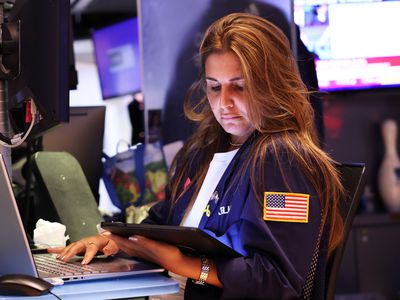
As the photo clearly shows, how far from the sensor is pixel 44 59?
1.85 metres

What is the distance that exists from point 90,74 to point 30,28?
227 inches

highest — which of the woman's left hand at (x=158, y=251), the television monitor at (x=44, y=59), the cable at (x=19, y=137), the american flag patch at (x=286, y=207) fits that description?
the television monitor at (x=44, y=59)

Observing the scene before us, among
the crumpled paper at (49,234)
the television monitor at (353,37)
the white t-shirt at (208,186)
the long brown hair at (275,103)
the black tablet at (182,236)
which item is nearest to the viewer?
the black tablet at (182,236)

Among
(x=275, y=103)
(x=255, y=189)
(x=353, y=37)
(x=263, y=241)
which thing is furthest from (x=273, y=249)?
(x=353, y=37)

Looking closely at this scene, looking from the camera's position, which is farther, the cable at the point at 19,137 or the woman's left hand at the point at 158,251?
the cable at the point at 19,137

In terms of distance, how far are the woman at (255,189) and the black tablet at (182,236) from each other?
2 cm

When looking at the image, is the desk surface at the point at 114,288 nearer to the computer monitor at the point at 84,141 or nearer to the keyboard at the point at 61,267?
the keyboard at the point at 61,267

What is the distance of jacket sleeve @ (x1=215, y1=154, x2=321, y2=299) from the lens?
1.76 meters

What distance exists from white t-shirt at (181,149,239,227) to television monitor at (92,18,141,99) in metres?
2.90

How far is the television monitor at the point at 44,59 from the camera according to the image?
5.84 ft

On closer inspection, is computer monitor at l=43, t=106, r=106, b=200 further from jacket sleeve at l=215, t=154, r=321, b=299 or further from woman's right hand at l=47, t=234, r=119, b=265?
jacket sleeve at l=215, t=154, r=321, b=299

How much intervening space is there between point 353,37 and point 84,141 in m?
1.64

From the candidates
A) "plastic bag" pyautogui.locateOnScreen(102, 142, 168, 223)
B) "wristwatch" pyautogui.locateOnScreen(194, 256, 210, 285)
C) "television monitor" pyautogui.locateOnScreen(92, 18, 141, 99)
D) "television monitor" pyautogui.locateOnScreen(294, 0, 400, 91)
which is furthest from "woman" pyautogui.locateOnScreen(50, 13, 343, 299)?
"television monitor" pyautogui.locateOnScreen(92, 18, 141, 99)

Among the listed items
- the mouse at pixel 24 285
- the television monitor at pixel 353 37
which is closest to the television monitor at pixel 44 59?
the mouse at pixel 24 285
